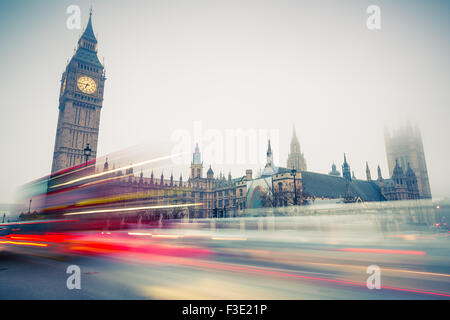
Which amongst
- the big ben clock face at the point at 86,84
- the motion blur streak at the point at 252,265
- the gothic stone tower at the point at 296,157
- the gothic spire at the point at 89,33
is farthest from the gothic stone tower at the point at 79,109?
the gothic stone tower at the point at 296,157

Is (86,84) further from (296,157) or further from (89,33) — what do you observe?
(296,157)

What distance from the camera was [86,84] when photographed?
79250mm

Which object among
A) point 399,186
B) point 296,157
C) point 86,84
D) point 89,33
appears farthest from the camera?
point 296,157

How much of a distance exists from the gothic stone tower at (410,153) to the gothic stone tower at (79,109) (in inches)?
4786

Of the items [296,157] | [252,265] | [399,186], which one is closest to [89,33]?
[296,157]

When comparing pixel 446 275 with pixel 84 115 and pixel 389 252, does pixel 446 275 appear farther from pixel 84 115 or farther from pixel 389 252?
pixel 84 115

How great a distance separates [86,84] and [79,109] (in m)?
8.92

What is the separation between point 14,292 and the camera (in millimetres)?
5191

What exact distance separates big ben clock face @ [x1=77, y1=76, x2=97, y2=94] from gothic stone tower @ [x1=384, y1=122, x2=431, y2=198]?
406ft

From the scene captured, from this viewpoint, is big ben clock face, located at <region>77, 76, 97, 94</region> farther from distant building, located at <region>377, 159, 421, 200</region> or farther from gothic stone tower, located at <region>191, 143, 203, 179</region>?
distant building, located at <region>377, 159, 421, 200</region>

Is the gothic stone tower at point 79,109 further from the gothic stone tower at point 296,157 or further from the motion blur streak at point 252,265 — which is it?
the gothic stone tower at point 296,157

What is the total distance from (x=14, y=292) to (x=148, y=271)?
119 inches

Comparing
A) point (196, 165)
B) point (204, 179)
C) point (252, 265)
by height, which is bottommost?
point (252, 265)
